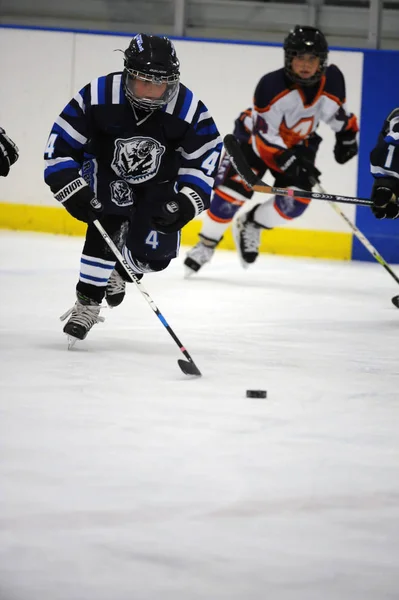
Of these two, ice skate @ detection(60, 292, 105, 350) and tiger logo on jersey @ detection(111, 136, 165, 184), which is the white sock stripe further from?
ice skate @ detection(60, 292, 105, 350)

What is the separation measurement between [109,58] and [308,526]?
577 centimetres

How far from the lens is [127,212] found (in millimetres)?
3607

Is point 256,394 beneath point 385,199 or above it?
beneath

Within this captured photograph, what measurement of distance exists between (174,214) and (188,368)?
1.73 ft

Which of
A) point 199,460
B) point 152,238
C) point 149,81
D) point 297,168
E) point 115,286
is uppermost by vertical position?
point 149,81

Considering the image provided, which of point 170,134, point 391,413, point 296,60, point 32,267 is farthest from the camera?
point 32,267

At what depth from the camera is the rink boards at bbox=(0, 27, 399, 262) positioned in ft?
22.7

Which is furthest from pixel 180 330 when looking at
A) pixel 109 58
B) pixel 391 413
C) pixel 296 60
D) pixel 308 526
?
pixel 109 58

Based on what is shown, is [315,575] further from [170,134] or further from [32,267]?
[32,267]

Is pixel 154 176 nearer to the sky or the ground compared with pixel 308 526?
nearer to the sky

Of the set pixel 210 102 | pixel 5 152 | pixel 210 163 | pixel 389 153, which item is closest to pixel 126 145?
pixel 210 163

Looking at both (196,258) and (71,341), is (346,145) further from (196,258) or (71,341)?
(71,341)

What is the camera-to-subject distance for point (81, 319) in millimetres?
3477

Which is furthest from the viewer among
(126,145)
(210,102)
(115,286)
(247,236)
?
(210,102)
